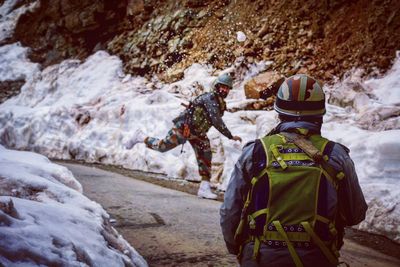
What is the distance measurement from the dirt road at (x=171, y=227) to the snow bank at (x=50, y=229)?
0.71m

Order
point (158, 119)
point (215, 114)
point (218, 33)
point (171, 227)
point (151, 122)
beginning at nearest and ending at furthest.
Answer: point (171, 227), point (215, 114), point (158, 119), point (151, 122), point (218, 33)

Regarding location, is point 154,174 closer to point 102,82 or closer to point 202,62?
point 202,62

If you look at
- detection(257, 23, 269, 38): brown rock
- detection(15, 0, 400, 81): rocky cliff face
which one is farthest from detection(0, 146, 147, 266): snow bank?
detection(257, 23, 269, 38): brown rock

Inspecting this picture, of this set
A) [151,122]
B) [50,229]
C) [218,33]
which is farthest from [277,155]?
[218,33]

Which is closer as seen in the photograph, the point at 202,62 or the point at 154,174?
the point at 154,174

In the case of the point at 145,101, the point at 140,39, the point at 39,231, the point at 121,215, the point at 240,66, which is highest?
the point at 140,39

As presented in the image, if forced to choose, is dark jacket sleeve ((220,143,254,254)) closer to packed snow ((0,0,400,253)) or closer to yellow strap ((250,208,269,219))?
yellow strap ((250,208,269,219))

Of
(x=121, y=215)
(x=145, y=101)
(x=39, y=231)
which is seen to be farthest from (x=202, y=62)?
(x=39, y=231)

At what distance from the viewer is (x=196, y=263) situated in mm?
3279

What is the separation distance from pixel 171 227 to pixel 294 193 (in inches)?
107

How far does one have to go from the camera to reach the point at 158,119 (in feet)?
36.0

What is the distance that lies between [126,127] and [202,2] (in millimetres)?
6906

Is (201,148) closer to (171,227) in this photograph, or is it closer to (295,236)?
(171,227)

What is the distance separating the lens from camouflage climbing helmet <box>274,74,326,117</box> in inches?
82.2
